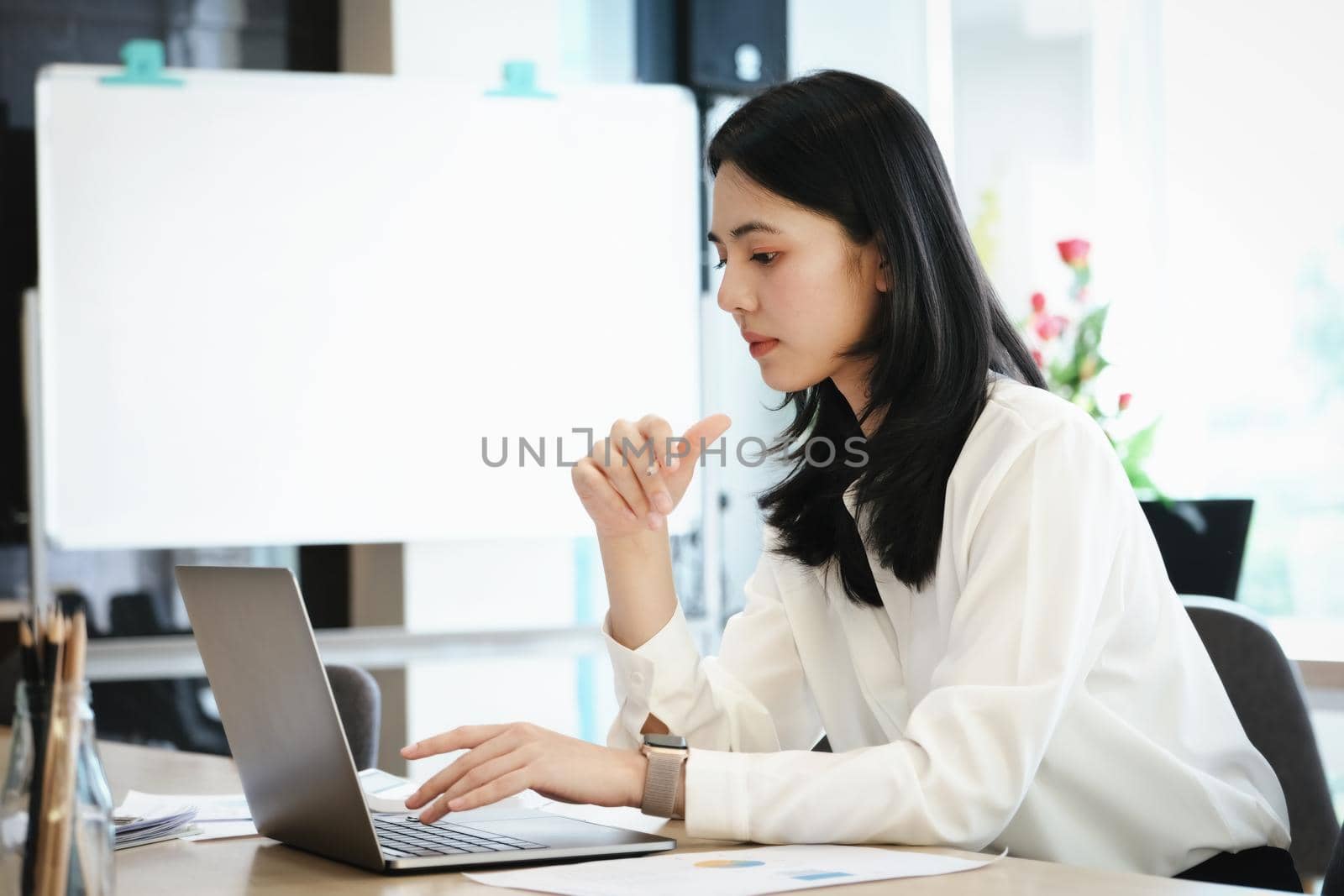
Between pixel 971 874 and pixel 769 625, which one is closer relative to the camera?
pixel 971 874

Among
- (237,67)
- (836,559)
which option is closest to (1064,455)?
(836,559)

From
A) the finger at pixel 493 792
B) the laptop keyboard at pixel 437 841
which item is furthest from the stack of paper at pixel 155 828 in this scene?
the finger at pixel 493 792

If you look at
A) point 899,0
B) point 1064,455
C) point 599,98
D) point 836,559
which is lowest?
point 836,559

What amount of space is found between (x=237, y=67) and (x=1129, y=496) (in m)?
2.64

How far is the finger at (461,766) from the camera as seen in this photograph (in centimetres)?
106

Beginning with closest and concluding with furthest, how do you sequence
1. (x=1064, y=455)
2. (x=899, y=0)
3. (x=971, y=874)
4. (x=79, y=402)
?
(x=971, y=874) → (x=1064, y=455) → (x=79, y=402) → (x=899, y=0)

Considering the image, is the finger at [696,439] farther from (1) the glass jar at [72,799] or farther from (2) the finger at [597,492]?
(1) the glass jar at [72,799]

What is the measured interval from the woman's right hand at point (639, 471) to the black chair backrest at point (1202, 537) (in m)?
1.53

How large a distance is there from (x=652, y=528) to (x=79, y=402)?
1904 mm

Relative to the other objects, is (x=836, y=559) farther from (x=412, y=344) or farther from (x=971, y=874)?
(x=412, y=344)

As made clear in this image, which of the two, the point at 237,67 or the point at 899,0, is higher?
the point at 899,0

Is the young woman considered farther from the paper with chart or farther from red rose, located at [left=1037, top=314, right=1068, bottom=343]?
red rose, located at [left=1037, top=314, right=1068, bottom=343]

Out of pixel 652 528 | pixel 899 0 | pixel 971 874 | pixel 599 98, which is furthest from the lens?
pixel 899 0

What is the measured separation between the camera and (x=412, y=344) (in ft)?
9.62
